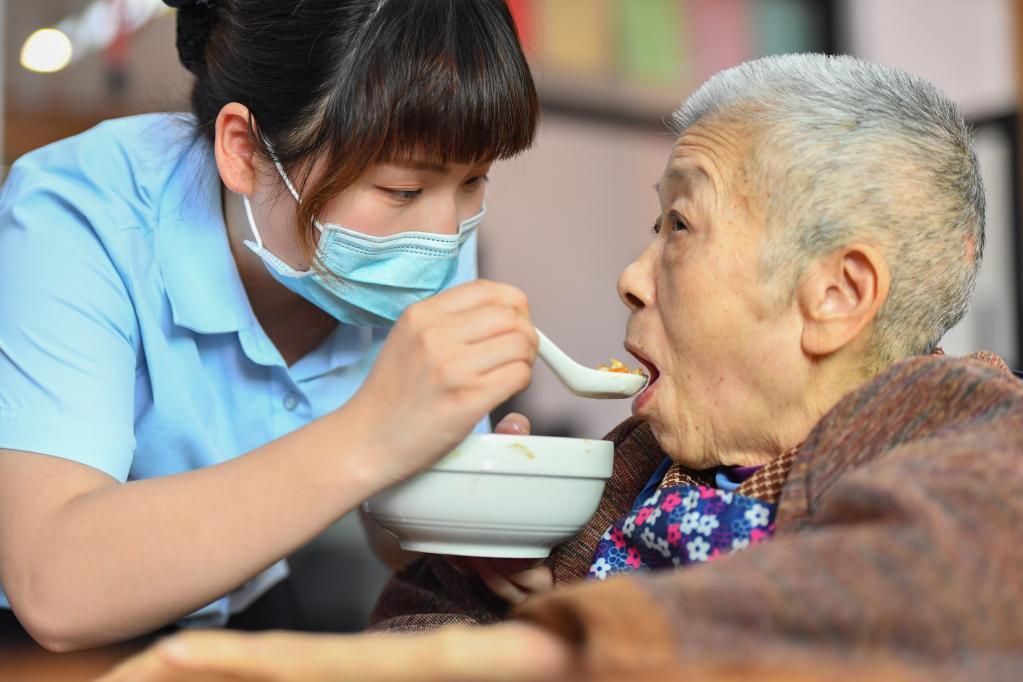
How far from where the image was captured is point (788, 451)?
117cm

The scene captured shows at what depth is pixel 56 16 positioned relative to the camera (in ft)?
10.6

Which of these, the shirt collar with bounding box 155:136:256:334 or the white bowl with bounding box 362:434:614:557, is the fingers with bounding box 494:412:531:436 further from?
the shirt collar with bounding box 155:136:256:334

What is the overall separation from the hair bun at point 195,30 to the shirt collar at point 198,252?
109 millimetres

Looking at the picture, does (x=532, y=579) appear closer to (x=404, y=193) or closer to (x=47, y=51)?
(x=404, y=193)

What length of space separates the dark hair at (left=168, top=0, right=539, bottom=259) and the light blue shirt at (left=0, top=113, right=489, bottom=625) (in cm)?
18

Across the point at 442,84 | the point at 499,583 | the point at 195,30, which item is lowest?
the point at 499,583

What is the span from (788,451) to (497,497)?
0.31 meters

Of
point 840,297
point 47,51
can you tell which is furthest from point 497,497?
point 47,51

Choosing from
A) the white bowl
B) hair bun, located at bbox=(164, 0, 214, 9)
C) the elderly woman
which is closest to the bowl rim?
the white bowl

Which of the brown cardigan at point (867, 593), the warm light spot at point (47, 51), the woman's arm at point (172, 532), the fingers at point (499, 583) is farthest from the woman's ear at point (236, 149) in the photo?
the warm light spot at point (47, 51)

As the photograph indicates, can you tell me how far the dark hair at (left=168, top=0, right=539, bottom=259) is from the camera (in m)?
1.31

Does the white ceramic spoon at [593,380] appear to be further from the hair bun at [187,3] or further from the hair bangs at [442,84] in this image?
the hair bun at [187,3]

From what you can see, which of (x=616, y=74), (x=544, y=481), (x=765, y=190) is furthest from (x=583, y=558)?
(x=616, y=74)

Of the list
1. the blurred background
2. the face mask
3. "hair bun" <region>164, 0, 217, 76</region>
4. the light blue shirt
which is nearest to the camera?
the light blue shirt
